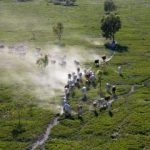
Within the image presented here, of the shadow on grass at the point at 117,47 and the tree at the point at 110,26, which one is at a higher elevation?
the tree at the point at 110,26

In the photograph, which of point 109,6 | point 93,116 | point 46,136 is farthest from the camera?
point 109,6

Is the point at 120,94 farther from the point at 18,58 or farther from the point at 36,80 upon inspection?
the point at 18,58

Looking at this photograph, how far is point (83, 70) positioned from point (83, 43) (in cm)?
3168

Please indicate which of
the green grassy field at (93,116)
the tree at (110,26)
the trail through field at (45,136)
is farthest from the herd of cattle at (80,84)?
the tree at (110,26)

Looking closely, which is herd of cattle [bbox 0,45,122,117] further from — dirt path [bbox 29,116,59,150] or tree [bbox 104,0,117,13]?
tree [bbox 104,0,117,13]

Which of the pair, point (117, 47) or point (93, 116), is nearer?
point (93, 116)

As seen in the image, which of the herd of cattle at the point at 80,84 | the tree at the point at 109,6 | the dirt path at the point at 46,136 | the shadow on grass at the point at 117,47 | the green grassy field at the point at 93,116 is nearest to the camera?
the dirt path at the point at 46,136

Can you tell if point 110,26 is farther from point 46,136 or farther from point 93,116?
point 46,136

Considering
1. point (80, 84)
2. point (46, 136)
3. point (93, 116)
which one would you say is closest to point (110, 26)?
point (80, 84)

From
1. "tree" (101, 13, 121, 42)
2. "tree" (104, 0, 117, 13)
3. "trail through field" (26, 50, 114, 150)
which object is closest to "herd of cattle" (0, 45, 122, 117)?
"trail through field" (26, 50, 114, 150)

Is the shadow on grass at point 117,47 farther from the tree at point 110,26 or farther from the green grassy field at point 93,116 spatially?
the tree at point 110,26

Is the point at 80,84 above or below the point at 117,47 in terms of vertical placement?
below

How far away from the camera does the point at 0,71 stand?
109 metres

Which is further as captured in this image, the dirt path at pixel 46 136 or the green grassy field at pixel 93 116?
the green grassy field at pixel 93 116
